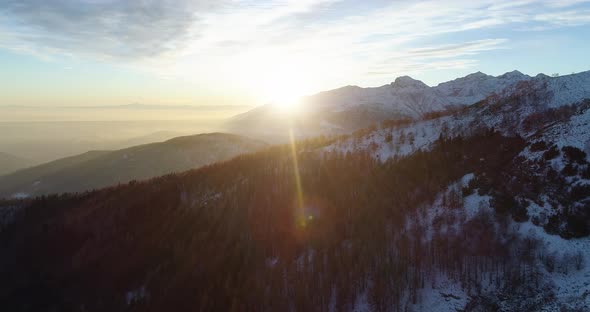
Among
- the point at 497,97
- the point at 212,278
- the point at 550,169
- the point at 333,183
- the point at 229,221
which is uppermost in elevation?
the point at 497,97

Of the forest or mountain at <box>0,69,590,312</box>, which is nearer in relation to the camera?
mountain at <box>0,69,590,312</box>

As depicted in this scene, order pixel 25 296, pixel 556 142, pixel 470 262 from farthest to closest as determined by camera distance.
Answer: pixel 25 296
pixel 556 142
pixel 470 262

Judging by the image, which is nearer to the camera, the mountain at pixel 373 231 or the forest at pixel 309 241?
the mountain at pixel 373 231

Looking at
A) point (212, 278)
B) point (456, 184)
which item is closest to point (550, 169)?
point (456, 184)

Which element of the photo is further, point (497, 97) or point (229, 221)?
point (497, 97)

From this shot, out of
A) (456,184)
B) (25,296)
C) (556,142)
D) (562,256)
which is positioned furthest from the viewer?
(25,296)

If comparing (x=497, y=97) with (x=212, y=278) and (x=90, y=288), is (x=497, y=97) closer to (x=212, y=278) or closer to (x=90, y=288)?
(x=212, y=278)

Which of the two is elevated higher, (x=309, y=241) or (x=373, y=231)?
(x=373, y=231)

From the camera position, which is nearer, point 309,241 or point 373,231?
point 373,231
